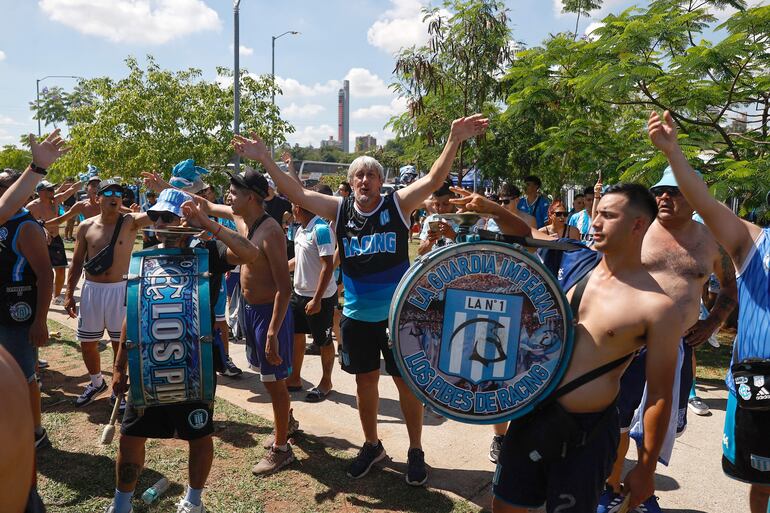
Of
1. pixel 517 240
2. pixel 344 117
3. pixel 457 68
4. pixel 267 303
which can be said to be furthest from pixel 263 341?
pixel 344 117

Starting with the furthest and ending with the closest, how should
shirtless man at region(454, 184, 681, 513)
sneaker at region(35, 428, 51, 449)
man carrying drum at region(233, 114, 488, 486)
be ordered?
sneaker at region(35, 428, 51, 449) < man carrying drum at region(233, 114, 488, 486) < shirtless man at region(454, 184, 681, 513)

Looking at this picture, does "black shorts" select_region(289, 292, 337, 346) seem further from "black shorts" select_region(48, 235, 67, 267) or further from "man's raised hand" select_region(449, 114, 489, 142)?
"black shorts" select_region(48, 235, 67, 267)

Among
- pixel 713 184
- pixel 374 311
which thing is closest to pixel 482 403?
pixel 374 311

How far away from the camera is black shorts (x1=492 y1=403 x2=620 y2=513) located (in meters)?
2.35

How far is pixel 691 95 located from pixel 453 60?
7024mm

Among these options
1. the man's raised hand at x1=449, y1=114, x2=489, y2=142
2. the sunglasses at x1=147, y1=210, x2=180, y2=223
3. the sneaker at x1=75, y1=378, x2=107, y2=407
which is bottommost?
the sneaker at x1=75, y1=378, x2=107, y2=407

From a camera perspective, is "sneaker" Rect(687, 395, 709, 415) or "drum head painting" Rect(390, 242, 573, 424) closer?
"drum head painting" Rect(390, 242, 573, 424)

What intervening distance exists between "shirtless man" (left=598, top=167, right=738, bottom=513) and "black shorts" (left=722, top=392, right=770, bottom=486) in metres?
0.49

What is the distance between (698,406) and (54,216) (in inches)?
372

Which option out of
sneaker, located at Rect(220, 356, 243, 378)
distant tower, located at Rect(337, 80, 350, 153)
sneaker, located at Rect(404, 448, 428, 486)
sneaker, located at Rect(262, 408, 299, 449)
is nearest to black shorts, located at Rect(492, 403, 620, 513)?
sneaker, located at Rect(404, 448, 428, 486)

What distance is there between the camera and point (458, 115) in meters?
13.9

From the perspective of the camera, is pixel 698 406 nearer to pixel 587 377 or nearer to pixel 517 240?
pixel 587 377

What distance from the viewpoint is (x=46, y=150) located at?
3.65 m

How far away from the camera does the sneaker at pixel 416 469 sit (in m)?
3.82
